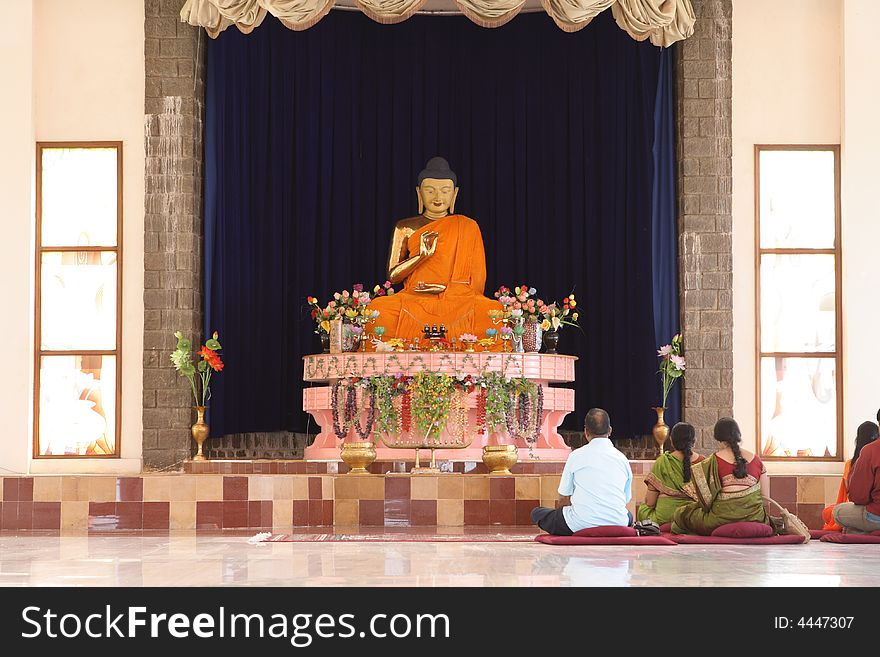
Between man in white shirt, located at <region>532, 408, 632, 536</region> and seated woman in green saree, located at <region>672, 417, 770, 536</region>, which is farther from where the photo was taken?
seated woman in green saree, located at <region>672, 417, 770, 536</region>

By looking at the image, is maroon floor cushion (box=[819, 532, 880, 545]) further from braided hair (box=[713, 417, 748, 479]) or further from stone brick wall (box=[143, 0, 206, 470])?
stone brick wall (box=[143, 0, 206, 470])

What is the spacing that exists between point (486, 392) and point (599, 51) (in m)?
3.51

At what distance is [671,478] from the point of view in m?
7.10

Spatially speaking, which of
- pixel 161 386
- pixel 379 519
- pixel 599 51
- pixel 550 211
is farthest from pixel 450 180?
pixel 379 519

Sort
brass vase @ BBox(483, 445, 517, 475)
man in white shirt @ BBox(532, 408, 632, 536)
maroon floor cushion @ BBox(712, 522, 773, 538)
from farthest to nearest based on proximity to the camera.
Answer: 1. brass vase @ BBox(483, 445, 517, 475)
2. maroon floor cushion @ BBox(712, 522, 773, 538)
3. man in white shirt @ BBox(532, 408, 632, 536)

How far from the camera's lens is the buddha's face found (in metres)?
11.0

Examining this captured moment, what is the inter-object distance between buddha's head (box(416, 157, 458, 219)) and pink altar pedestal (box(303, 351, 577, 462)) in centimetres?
180

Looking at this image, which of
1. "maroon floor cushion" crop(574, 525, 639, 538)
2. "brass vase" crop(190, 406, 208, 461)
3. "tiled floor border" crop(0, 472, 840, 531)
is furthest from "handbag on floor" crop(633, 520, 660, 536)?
"brass vase" crop(190, 406, 208, 461)

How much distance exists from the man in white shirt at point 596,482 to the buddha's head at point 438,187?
4.79 meters

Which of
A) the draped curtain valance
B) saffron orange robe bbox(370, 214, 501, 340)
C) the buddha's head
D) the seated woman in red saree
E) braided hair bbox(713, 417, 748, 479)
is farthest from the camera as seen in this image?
the buddha's head

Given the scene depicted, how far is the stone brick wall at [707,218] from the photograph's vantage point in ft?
33.6

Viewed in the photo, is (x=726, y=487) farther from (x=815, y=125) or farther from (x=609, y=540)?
(x=815, y=125)
